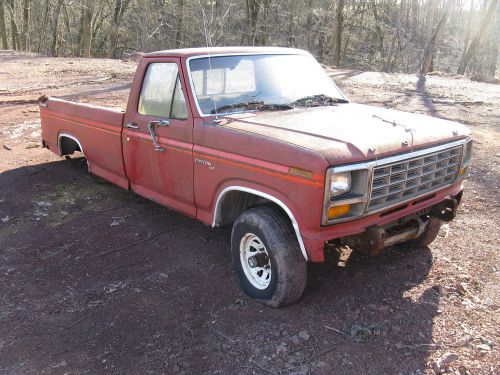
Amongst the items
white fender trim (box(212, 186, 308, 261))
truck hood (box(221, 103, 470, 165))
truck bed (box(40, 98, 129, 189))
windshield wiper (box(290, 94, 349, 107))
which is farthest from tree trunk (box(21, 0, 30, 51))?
white fender trim (box(212, 186, 308, 261))

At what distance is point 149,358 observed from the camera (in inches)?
127

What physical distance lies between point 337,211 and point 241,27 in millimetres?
30760

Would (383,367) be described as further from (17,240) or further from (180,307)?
(17,240)

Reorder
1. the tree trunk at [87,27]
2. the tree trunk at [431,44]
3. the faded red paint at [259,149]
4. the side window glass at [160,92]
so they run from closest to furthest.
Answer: the faded red paint at [259,149]
the side window glass at [160,92]
the tree trunk at [431,44]
the tree trunk at [87,27]

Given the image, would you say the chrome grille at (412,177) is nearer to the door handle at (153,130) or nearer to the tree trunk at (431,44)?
the door handle at (153,130)

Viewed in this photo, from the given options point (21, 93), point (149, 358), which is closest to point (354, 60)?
point (21, 93)

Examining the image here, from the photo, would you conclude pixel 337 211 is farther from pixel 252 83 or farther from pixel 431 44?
pixel 431 44

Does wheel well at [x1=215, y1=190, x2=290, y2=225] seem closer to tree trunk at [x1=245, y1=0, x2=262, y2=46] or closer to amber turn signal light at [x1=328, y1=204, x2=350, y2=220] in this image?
amber turn signal light at [x1=328, y1=204, x2=350, y2=220]

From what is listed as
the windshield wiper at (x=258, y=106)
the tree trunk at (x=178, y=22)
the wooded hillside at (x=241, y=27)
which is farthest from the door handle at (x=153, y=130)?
the tree trunk at (x=178, y=22)

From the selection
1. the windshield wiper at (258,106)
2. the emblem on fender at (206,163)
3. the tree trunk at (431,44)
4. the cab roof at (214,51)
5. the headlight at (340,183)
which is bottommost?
the emblem on fender at (206,163)

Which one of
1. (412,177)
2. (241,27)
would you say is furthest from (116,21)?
(412,177)

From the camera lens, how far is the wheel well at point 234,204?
390 centimetres

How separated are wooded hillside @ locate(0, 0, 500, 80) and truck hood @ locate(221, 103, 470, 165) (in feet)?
75.7

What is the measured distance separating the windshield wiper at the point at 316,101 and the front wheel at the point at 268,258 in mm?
1267
